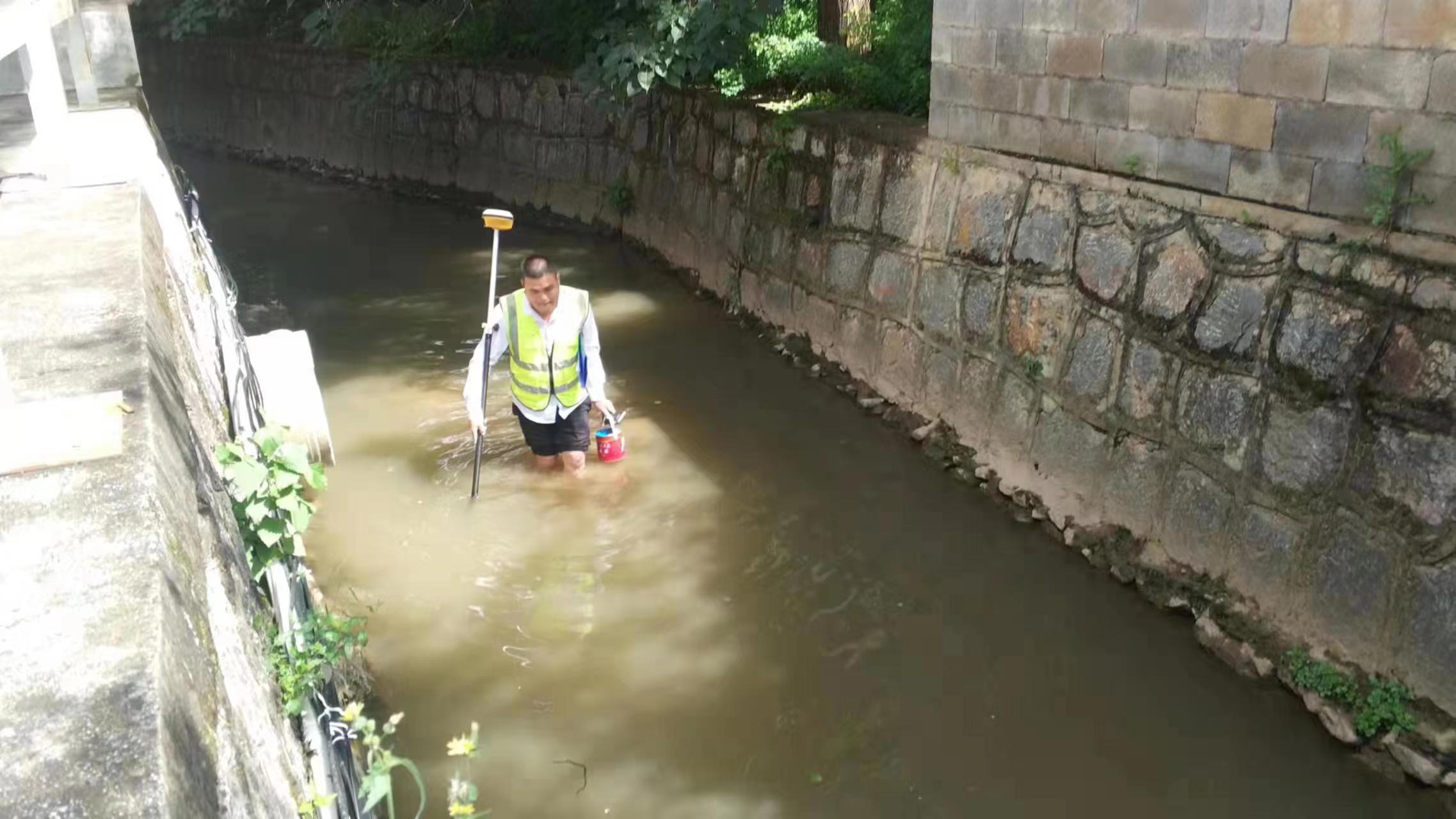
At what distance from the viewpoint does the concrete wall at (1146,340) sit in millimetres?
4438

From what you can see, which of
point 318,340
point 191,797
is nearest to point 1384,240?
point 191,797

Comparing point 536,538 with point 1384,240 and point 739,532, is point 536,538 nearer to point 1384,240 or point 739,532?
point 739,532

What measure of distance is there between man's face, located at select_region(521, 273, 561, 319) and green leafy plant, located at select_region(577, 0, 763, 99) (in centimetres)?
348

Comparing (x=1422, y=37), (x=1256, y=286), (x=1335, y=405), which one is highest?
(x=1422, y=37)

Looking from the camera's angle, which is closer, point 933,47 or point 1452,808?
point 1452,808

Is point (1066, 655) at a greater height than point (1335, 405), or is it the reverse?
point (1335, 405)

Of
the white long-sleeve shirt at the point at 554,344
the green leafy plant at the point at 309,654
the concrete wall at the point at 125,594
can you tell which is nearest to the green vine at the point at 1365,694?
the green leafy plant at the point at 309,654

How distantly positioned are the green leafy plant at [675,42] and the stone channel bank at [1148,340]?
70 cm

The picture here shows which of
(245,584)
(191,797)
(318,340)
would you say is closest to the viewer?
(191,797)

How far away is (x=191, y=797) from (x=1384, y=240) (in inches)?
174

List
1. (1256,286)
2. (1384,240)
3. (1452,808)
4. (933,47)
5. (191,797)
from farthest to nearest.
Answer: (933,47) < (1256,286) < (1384,240) < (1452,808) < (191,797)

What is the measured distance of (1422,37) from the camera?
4.29 metres

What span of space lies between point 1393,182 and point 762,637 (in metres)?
3.11

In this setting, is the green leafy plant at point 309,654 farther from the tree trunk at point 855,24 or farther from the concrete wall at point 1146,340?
the tree trunk at point 855,24
